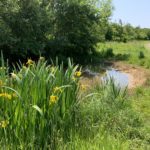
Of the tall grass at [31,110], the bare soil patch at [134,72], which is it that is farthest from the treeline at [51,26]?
the tall grass at [31,110]

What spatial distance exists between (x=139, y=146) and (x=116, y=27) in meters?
34.5

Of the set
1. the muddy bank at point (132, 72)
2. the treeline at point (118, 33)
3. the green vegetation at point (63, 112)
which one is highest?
the green vegetation at point (63, 112)

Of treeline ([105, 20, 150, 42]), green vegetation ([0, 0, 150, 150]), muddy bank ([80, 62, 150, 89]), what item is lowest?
muddy bank ([80, 62, 150, 89])

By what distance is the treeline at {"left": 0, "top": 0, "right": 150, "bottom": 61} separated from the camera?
52.2ft

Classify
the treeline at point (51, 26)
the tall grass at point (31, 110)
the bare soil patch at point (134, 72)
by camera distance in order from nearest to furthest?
the tall grass at point (31, 110)
the bare soil patch at point (134, 72)
the treeline at point (51, 26)

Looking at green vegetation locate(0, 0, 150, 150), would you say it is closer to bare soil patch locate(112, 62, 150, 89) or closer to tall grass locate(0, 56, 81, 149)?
tall grass locate(0, 56, 81, 149)

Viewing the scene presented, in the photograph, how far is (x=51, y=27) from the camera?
20031 millimetres

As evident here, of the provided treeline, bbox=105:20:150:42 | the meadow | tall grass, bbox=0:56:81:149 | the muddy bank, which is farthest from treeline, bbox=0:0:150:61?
tall grass, bbox=0:56:81:149

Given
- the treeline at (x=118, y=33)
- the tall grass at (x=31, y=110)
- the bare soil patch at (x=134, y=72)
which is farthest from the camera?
the treeline at (x=118, y=33)

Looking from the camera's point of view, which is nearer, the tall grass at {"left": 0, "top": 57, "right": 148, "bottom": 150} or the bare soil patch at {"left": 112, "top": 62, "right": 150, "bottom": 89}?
the tall grass at {"left": 0, "top": 57, "right": 148, "bottom": 150}

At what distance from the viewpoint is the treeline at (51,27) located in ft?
52.2

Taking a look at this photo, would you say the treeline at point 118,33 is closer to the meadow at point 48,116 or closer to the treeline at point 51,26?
the treeline at point 51,26

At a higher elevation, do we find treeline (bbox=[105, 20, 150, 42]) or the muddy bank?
treeline (bbox=[105, 20, 150, 42])

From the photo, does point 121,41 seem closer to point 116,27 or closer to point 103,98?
point 116,27
